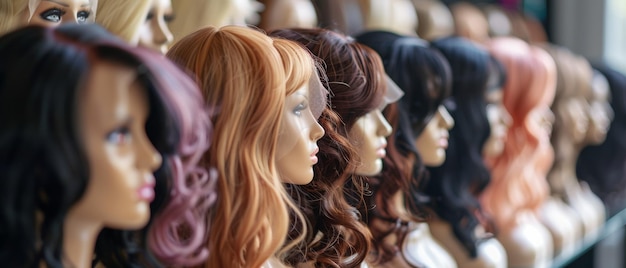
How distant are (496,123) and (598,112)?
2.49 ft

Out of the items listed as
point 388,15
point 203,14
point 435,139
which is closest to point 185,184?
point 203,14

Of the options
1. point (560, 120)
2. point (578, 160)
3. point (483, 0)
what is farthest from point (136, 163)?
point (483, 0)

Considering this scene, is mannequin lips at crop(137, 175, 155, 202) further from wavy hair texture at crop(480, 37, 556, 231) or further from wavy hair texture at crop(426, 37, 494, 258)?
wavy hair texture at crop(480, 37, 556, 231)

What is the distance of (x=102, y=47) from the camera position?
0.78 meters

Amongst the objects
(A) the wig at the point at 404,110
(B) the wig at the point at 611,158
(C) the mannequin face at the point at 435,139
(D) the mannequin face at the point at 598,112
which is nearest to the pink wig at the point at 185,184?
(A) the wig at the point at 404,110

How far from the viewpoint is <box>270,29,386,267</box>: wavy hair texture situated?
1.16 m

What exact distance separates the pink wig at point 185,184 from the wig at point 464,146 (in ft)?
2.58

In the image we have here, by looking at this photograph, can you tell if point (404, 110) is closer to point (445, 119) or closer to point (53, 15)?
point (445, 119)

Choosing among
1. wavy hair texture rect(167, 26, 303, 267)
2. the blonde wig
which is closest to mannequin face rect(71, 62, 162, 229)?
wavy hair texture rect(167, 26, 303, 267)

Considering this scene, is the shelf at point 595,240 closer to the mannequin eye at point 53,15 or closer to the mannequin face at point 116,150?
the mannequin eye at point 53,15

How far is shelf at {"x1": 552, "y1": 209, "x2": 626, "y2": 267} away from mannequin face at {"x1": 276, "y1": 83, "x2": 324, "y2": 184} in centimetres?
108

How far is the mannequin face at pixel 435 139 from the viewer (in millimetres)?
1495

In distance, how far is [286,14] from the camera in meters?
1.54

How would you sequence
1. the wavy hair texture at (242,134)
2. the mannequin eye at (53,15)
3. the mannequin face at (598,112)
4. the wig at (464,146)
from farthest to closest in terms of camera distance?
the mannequin face at (598,112) < the wig at (464,146) < the mannequin eye at (53,15) < the wavy hair texture at (242,134)
